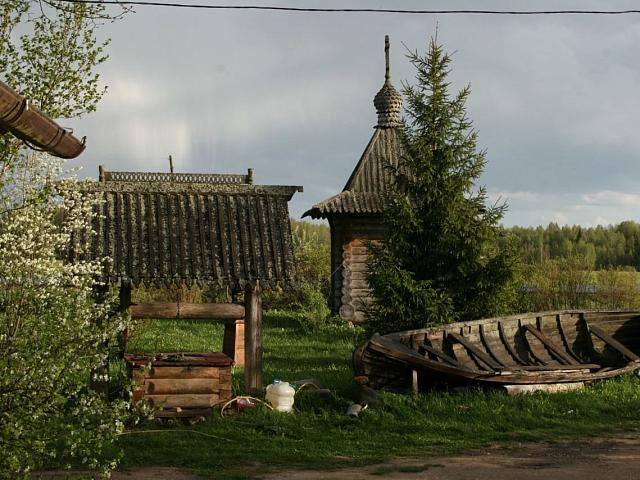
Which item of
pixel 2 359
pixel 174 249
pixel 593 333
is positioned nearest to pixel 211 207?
pixel 174 249

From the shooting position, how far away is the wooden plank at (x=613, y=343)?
16.3 metres

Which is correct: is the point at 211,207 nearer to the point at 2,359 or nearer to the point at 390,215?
the point at 390,215

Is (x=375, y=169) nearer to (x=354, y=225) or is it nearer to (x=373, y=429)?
(x=354, y=225)

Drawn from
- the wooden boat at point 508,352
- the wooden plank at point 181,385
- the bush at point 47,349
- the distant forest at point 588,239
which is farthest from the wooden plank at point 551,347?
the distant forest at point 588,239

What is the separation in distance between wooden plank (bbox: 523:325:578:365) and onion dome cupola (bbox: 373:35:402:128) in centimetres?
1310

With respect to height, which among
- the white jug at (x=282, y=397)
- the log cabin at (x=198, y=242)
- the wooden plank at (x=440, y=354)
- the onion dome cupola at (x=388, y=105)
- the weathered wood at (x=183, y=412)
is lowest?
the weathered wood at (x=183, y=412)

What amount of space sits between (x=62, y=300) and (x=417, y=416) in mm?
5445

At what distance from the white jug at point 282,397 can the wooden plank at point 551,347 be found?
593 cm

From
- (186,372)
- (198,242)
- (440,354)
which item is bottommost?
(186,372)

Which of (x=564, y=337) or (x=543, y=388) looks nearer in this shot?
(x=543, y=388)

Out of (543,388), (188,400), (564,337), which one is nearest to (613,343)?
(564,337)

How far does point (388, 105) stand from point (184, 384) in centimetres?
1799

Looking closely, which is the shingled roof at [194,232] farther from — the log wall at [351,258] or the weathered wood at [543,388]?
the log wall at [351,258]

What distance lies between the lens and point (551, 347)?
53.1 ft
